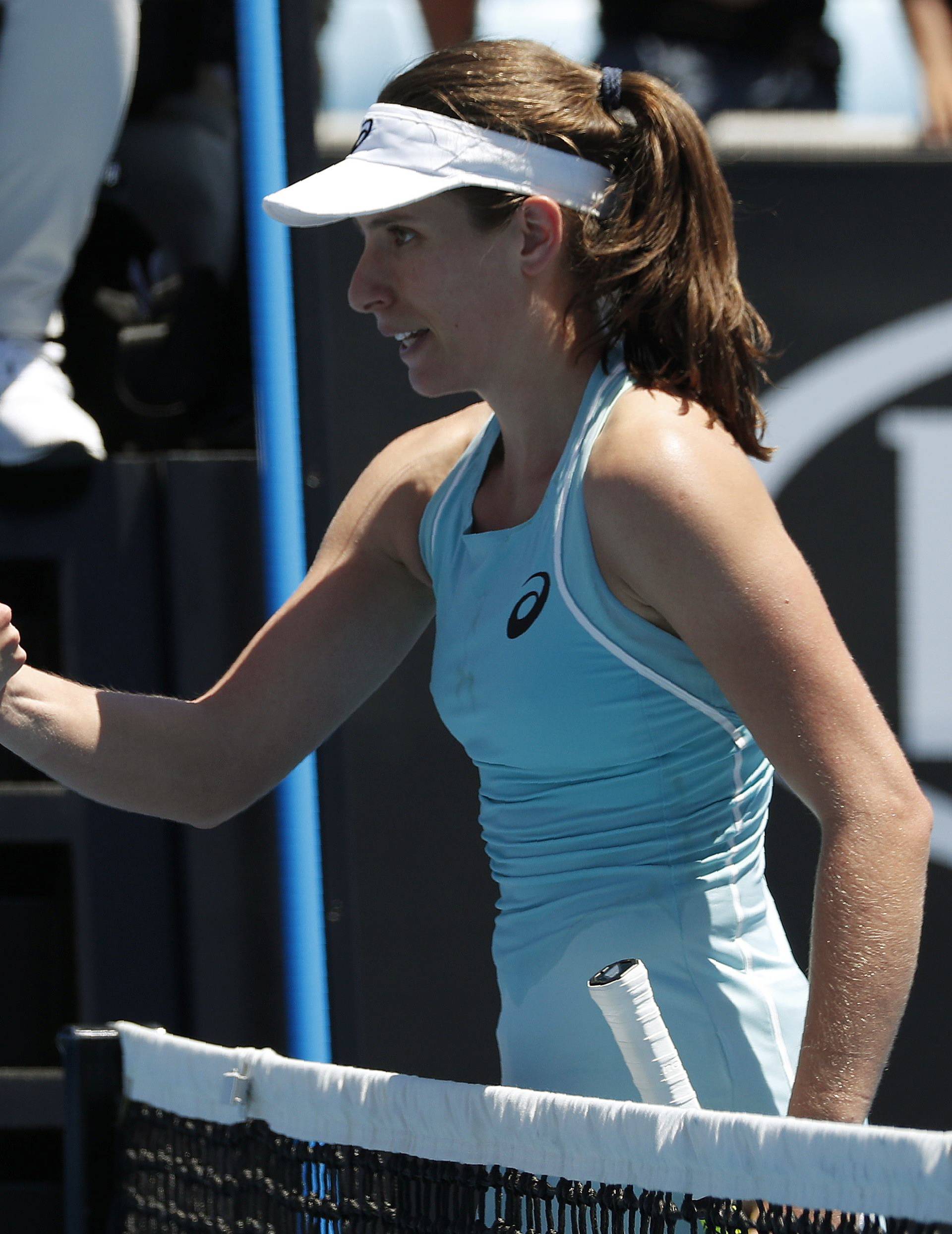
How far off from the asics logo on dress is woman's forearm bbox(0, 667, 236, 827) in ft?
1.24

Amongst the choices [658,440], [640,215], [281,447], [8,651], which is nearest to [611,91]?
[640,215]

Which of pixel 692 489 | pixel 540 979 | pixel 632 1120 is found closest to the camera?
pixel 632 1120

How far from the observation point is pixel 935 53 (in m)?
2.59

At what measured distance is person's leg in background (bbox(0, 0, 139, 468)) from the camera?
2285mm

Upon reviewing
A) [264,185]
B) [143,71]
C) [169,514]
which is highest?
[143,71]

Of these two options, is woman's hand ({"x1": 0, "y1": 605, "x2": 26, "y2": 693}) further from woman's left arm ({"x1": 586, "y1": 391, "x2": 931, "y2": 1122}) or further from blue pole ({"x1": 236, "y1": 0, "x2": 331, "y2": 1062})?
blue pole ({"x1": 236, "y1": 0, "x2": 331, "y2": 1062})

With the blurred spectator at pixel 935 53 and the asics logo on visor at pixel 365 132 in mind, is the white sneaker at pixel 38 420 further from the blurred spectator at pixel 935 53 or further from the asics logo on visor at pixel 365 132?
the blurred spectator at pixel 935 53

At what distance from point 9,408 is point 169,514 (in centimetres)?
24

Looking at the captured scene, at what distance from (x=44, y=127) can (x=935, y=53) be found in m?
1.36

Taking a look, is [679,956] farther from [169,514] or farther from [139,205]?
[139,205]

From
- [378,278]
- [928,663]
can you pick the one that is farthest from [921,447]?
[378,278]

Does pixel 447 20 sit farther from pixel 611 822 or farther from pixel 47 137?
pixel 611 822

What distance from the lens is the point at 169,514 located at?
2.21m

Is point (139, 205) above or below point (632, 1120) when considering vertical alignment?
above
